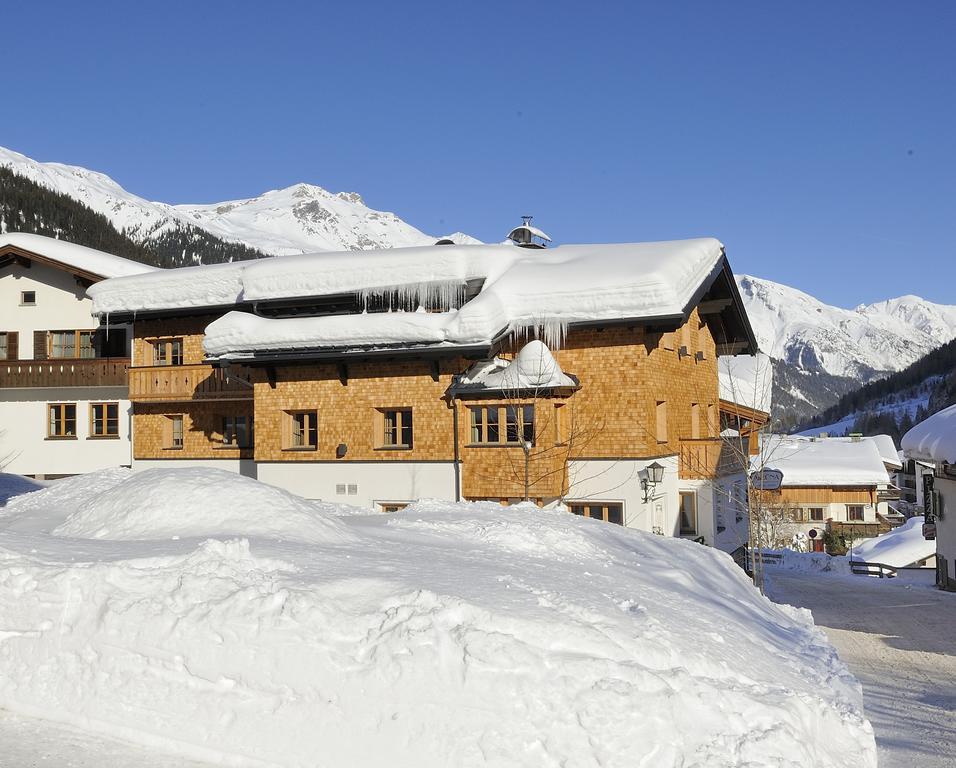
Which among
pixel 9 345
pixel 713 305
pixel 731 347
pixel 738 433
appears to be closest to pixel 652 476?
pixel 738 433

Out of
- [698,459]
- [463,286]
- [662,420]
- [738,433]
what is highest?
[463,286]

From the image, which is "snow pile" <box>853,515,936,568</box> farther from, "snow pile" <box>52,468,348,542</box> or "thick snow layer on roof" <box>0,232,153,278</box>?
"snow pile" <box>52,468,348,542</box>

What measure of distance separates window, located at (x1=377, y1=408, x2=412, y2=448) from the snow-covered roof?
1.88 meters

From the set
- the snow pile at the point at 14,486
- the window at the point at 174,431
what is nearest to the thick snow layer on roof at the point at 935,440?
the window at the point at 174,431

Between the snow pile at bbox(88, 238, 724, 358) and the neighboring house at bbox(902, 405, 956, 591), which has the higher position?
the snow pile at bbox(88, 238, 724, 358)

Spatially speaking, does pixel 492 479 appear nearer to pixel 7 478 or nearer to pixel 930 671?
pixel 930 671

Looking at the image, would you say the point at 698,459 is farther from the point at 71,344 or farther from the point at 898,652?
the point at 71,344

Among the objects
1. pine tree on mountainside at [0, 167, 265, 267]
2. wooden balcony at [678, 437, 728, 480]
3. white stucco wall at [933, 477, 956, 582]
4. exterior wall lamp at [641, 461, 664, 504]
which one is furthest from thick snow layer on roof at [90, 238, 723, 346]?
pine tree on mountainside at [0, 167, 265, 267]

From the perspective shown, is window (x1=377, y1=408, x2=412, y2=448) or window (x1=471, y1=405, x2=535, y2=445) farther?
window (x1=377, y1=408, x2=412, y2=448)

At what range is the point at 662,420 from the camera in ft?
68.9

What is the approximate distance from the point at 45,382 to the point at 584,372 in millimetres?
17524

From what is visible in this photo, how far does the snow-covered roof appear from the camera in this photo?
19484mm

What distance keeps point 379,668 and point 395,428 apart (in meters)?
15.7

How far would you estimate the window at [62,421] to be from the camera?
28.5m
